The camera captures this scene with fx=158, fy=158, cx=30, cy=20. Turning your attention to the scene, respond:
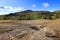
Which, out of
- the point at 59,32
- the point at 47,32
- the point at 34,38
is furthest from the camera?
the point at 59,32

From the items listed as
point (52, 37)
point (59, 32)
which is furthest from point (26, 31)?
point (59, 32)

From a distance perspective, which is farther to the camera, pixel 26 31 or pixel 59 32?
pixel 59 32

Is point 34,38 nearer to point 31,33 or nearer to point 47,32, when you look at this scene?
point 31,33

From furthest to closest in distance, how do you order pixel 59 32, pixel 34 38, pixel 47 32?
1. pixel 59 32
2. pixel 47 32
3. pixel 34 38

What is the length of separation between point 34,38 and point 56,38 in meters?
1.14

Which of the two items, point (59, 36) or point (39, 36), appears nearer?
point (39, 36)

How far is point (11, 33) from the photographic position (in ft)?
24.3

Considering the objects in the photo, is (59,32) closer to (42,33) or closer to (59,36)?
(59,36)

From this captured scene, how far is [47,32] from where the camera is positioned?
25.5 ft

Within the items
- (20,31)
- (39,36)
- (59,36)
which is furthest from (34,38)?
(59,36)

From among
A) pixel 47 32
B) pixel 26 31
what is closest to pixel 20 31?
pixel 26 31

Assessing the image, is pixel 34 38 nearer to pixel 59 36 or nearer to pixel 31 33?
pixel 31 33

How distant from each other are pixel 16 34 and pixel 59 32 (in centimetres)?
250

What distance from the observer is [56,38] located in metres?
7.60
